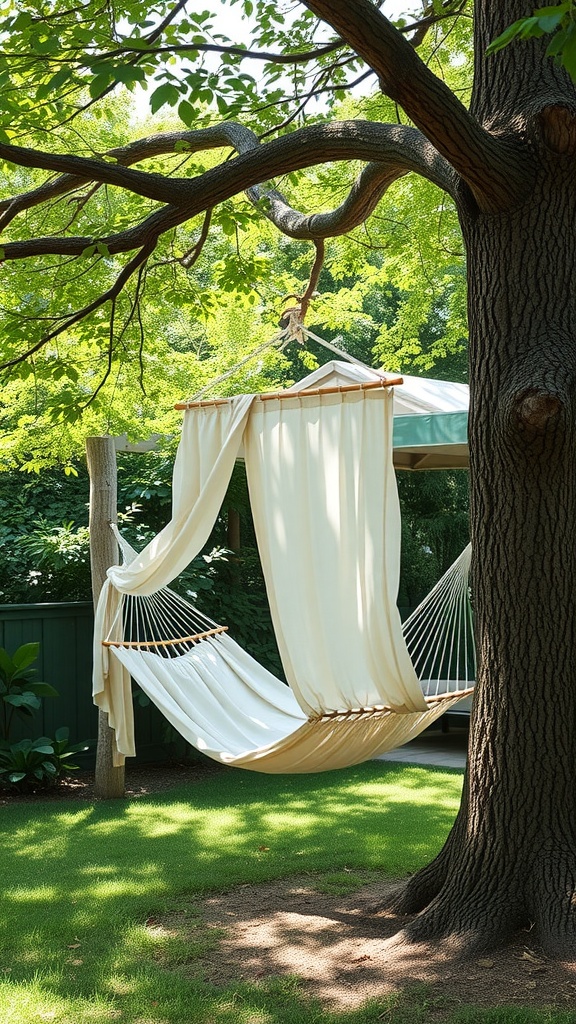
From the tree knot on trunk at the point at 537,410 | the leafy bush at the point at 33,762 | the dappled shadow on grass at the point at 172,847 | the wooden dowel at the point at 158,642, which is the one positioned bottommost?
the dappled shadow on grass at the point at 172,847

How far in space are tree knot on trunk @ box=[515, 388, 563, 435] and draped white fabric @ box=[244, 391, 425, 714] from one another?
0.52m

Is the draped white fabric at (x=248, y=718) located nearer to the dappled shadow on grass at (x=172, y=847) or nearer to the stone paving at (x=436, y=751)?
the dappled shadow on grass at (x=172, y=847)

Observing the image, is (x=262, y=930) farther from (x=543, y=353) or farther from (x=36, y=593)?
(x=36, y=593)

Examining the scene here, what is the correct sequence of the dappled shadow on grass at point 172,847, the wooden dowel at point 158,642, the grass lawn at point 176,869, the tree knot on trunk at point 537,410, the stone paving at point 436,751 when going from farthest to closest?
the stone paving at point 436,751 → the wooden dowel at point 158,642 → the dappled shadow on grass at point 172,847 → the tree knot on trunk at point 537,410 → the grass lawn at point 176,869

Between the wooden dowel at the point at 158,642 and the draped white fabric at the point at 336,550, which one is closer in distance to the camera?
the draped white fabric at the point at 336,550

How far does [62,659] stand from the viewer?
615 centimetres

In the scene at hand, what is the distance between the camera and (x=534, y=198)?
9.59 ft

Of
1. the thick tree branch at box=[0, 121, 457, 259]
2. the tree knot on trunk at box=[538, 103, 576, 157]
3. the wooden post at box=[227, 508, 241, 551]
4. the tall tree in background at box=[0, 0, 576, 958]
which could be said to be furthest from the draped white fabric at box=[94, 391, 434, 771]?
the wooden post at box=[227, 508, 241, 551]

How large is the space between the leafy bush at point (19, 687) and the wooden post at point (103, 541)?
1.47ft

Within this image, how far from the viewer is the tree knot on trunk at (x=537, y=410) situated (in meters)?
2.74

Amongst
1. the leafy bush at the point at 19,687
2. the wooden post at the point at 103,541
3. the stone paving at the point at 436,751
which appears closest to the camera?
the wooden post at the point at 103,541

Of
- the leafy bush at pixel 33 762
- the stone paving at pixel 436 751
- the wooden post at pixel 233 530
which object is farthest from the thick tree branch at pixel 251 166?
the stone paving at pixel 436 751

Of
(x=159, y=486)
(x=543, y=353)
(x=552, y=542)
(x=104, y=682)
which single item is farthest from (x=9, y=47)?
(x=159, y=486)

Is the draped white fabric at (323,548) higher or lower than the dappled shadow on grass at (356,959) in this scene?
higher
